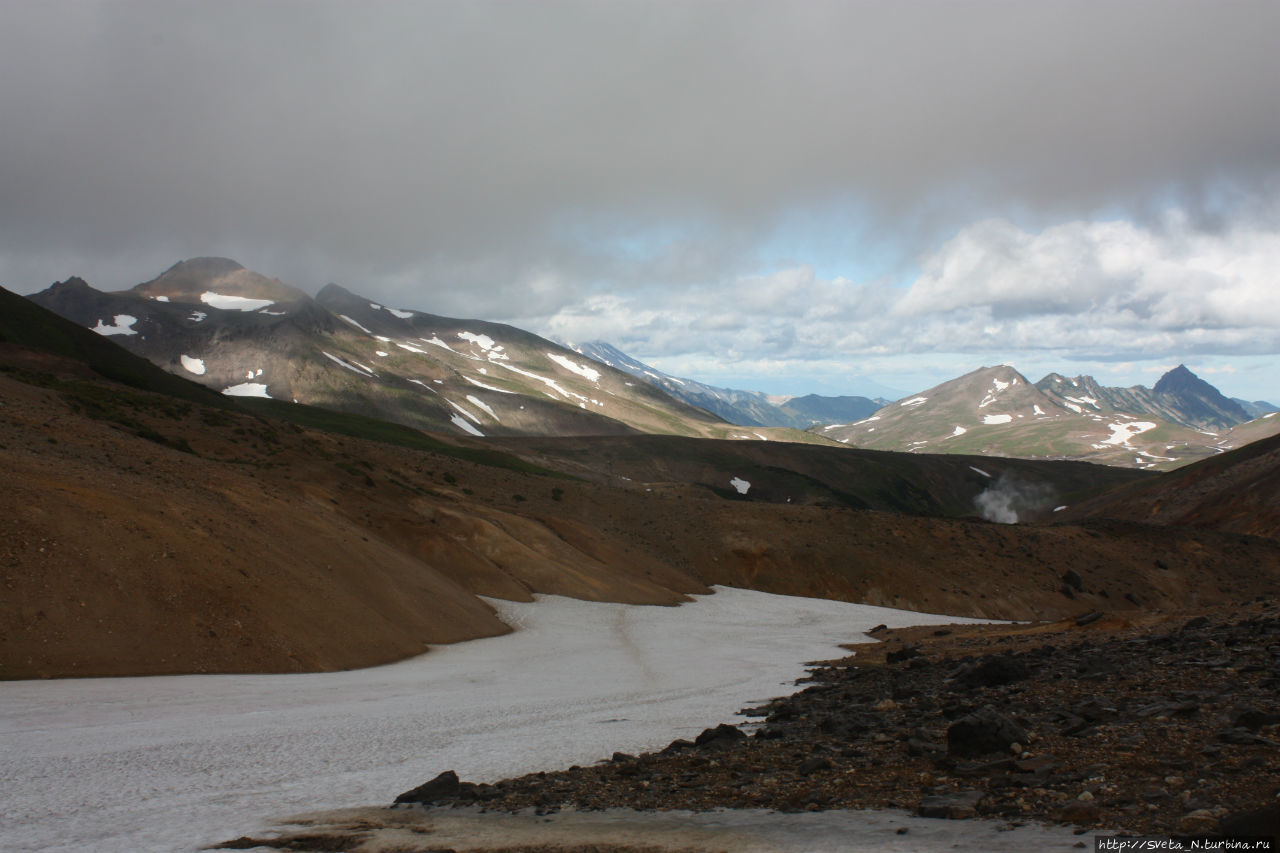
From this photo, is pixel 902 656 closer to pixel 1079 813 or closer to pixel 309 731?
pixel 309 731

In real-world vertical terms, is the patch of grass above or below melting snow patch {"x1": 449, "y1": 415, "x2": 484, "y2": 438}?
below

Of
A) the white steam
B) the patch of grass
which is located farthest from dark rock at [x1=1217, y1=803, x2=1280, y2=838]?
the white steam

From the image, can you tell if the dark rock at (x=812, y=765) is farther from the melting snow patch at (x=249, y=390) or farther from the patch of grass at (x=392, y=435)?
the melting snow patch at (x=249, y=390)

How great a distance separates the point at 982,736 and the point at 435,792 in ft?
23.7

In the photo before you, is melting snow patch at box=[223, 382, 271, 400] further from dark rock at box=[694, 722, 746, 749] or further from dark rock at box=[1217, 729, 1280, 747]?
dark rock at box=[1217, 729, 1280, 747]

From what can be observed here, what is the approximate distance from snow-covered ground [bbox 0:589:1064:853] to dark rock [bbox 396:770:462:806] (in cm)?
50

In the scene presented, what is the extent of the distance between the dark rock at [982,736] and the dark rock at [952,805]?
163 centimetres

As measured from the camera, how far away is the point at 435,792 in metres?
10.8

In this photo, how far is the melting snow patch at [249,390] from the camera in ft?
638

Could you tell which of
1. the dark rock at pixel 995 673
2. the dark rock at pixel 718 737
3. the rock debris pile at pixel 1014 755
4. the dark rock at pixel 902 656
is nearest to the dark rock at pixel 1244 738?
the rock debris pile at pixel 1014 755

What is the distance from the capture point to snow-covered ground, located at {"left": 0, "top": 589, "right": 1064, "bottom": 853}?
9992mm

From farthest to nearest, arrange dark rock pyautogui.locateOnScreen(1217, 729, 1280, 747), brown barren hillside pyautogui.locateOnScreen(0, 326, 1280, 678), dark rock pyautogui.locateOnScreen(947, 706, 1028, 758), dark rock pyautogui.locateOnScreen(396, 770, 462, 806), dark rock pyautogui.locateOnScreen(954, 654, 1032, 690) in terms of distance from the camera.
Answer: brown barren hillside pyautogui.locateOnScreen(0, 326, 1280, 678) → dark rock pyautogui.locateOnScreen(954, 654, 1032, 690) → dark rock pyautogui.locateOnScreen(396, 770, 462, 806) → dark rock pyautogui.locateOnScreen(947, 706, 1028, 758) → dark rock pyautogui.locateOnScreen(1217, 729, 1280, 747)

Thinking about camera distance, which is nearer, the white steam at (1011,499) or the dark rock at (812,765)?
the dark rock at (812,765)

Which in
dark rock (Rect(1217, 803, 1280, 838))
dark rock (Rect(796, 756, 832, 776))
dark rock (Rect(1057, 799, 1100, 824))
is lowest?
dark rock (Rect(796, 756, 832, 776))
